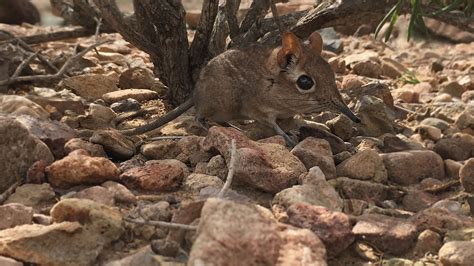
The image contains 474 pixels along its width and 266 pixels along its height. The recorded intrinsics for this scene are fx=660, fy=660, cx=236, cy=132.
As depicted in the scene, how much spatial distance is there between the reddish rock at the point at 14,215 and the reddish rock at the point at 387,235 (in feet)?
4.92

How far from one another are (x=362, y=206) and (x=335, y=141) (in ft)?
3.37

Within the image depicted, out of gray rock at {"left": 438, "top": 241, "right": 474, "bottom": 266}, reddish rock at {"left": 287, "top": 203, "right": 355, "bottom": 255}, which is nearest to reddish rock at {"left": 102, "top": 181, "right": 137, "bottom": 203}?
reddish rock at {"left": 287, "top": 203, "right": 355, "bottom": 255}

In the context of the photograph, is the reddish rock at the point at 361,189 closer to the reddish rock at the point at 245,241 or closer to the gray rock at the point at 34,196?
the reddish rock at the point at 245,241

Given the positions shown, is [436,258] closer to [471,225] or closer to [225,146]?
[471,225]

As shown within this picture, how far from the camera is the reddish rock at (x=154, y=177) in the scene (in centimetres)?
349

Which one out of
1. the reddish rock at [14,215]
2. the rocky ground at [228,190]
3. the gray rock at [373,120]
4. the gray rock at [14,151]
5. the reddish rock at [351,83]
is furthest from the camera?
the reddish rock at [351,83]

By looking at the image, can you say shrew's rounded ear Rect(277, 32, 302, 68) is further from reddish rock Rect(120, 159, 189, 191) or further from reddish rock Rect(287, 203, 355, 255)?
reddish rock Rect(287, 203, 355, 255)

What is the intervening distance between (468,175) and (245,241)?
6.06 ft

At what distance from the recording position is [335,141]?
4469 mm

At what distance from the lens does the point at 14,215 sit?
300cm

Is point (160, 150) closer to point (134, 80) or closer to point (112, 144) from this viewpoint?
point (112, 144)

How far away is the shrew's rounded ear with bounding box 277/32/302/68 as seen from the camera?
15.1 ft

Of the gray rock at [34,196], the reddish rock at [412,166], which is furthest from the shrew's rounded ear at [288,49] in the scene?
the gray rock at [34,196]

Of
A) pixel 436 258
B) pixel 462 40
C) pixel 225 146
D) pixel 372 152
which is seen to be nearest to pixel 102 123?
pixel 225 146
